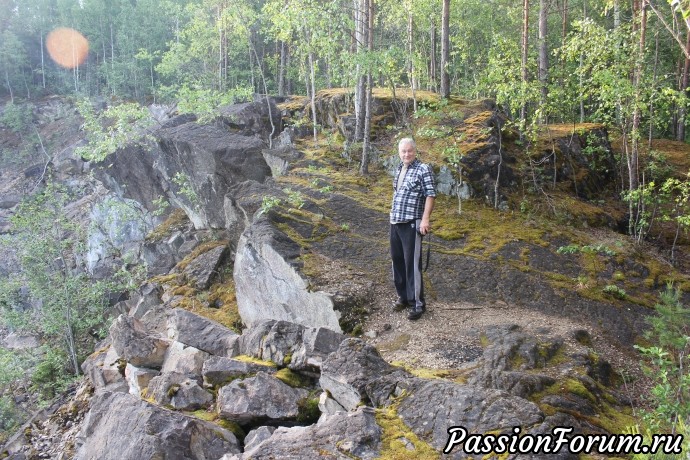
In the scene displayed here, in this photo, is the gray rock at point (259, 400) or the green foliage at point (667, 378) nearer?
the green foliage at point (667, 378)

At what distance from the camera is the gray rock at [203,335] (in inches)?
265

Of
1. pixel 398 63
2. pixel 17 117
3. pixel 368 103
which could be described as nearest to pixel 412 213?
pixel 368 103

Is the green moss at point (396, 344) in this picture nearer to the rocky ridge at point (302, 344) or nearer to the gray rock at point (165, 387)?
the rocky ridge at point (302, 344)

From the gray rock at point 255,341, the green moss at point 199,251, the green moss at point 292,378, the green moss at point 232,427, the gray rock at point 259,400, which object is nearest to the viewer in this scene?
the green moss at point 232,427

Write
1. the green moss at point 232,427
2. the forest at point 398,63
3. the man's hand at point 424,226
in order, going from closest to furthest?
the green moss at point 232,427 < the man's hand at point 424,226 < the forest at point 398,63

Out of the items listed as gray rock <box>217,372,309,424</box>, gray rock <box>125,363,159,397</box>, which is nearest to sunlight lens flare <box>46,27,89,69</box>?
gray rock <box>125,363,159,397</box>

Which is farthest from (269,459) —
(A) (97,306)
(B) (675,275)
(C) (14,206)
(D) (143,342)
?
(C) (14,206)

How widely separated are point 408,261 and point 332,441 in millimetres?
3479

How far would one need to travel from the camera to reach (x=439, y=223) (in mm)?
9984

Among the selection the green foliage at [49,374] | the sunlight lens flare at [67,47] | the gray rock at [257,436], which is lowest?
the green foliage at [49,374]

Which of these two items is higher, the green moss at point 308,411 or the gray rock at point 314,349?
the gray rock at point 314,349

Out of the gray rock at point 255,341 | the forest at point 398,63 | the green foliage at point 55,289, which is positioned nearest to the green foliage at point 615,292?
the forest at point 398,63

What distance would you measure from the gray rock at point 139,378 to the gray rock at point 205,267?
13.0ft

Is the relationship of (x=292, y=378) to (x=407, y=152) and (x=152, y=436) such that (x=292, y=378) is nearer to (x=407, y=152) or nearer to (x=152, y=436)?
(x=152, y=436)
